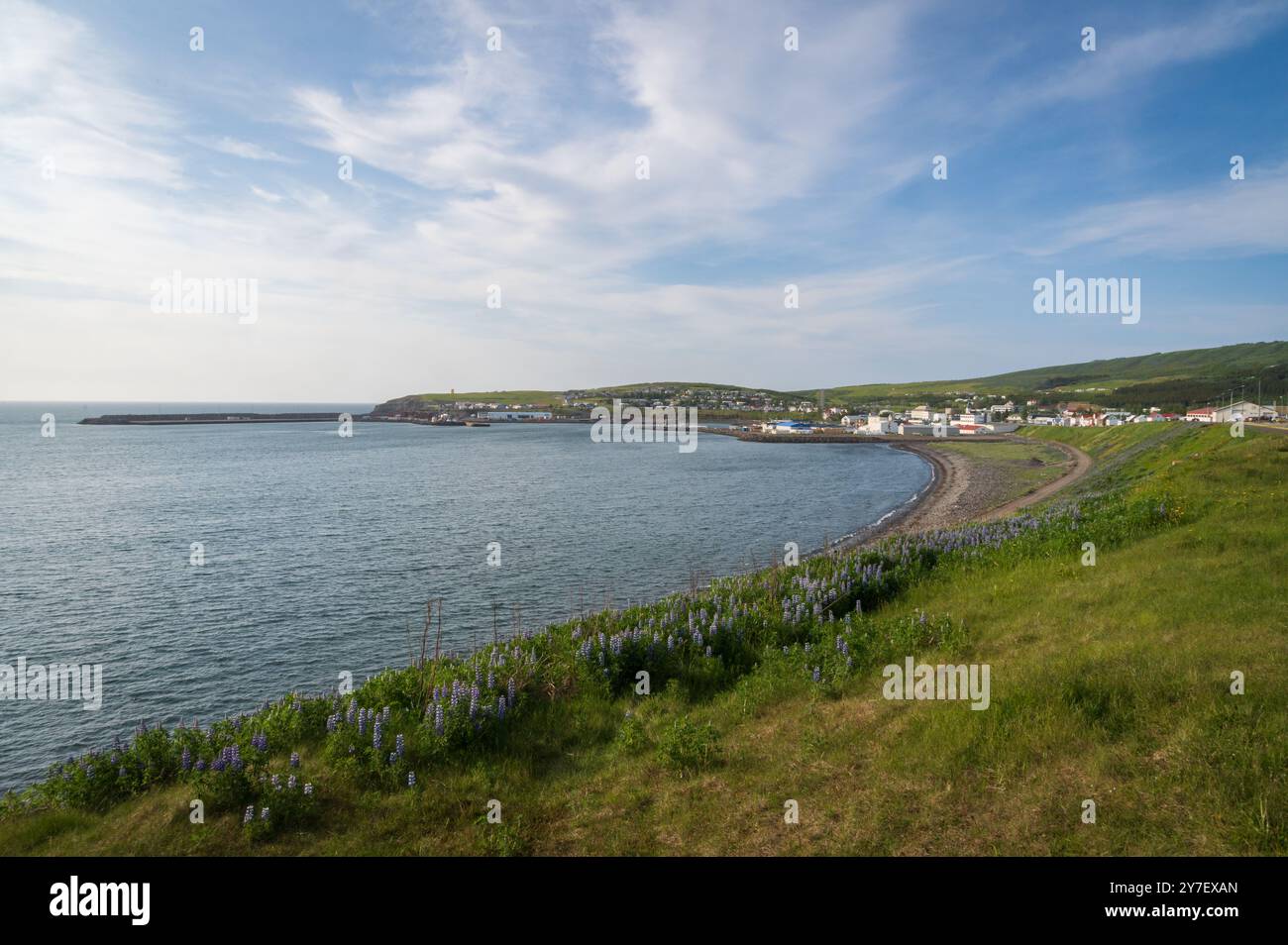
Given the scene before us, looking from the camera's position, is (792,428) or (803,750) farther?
(792,428)

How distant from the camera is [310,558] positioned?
3516 centimetres

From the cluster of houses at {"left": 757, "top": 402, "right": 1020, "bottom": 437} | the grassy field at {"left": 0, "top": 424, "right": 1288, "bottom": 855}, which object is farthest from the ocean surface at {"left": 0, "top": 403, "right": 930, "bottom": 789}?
the cluster of houses at {"left": 757, "top": 402, "right": 1020, "bottom": 437}

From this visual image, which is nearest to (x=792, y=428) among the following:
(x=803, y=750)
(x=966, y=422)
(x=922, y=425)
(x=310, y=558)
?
(x=922, y=425)

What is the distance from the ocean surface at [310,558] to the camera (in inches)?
803

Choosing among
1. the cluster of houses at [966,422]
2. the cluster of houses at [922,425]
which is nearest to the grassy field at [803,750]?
the cluster of houses at [966,422]

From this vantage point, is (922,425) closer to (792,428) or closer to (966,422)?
(966,422)

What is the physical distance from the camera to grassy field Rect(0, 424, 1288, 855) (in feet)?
22.5

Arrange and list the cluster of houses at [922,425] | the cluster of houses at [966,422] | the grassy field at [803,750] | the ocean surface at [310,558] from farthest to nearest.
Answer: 1. the cluster of houses at [922,425]
2. the cluster of houses at [966,422]
3. the ocean surface at [310,558]
4. the grassy field at [803,750]

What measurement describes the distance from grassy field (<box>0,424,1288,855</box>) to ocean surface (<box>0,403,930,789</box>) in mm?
9499

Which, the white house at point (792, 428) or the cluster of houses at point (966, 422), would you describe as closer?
the cluster of houses at point (966, 422)

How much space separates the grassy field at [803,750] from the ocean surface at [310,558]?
9499 millimetres

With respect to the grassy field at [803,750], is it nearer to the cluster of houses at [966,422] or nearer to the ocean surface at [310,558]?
the ocean surface at [310,558]

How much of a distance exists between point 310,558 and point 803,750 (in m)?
32.9
